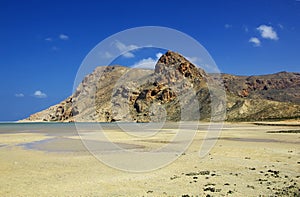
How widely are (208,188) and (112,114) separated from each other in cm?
18388

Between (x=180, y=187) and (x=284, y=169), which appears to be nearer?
(x=180, y=187)

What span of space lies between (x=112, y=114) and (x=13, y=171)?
584ft

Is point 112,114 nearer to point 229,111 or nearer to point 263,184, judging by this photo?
point 229,111

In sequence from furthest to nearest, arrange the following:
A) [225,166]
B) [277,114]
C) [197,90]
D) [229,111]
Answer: [197,90]
[229,111]
[277,114]
[225,166]

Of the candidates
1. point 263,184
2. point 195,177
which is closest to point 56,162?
point 195,177

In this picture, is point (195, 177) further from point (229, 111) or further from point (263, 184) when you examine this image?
point (229, 111)

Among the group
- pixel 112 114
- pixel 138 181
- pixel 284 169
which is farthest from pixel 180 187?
pixel 112 114

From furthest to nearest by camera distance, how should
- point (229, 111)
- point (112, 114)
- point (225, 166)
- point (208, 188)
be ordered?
point (112, 114), point (229, 111), point (225, 166), point (208, 188)

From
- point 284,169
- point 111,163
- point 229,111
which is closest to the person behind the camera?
point 284,169

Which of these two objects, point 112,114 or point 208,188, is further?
point 112,114

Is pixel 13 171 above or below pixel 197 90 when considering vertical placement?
below

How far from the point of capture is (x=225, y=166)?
741 inches

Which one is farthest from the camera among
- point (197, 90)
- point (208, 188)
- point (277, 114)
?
point (197, 90)

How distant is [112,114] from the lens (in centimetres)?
19500
